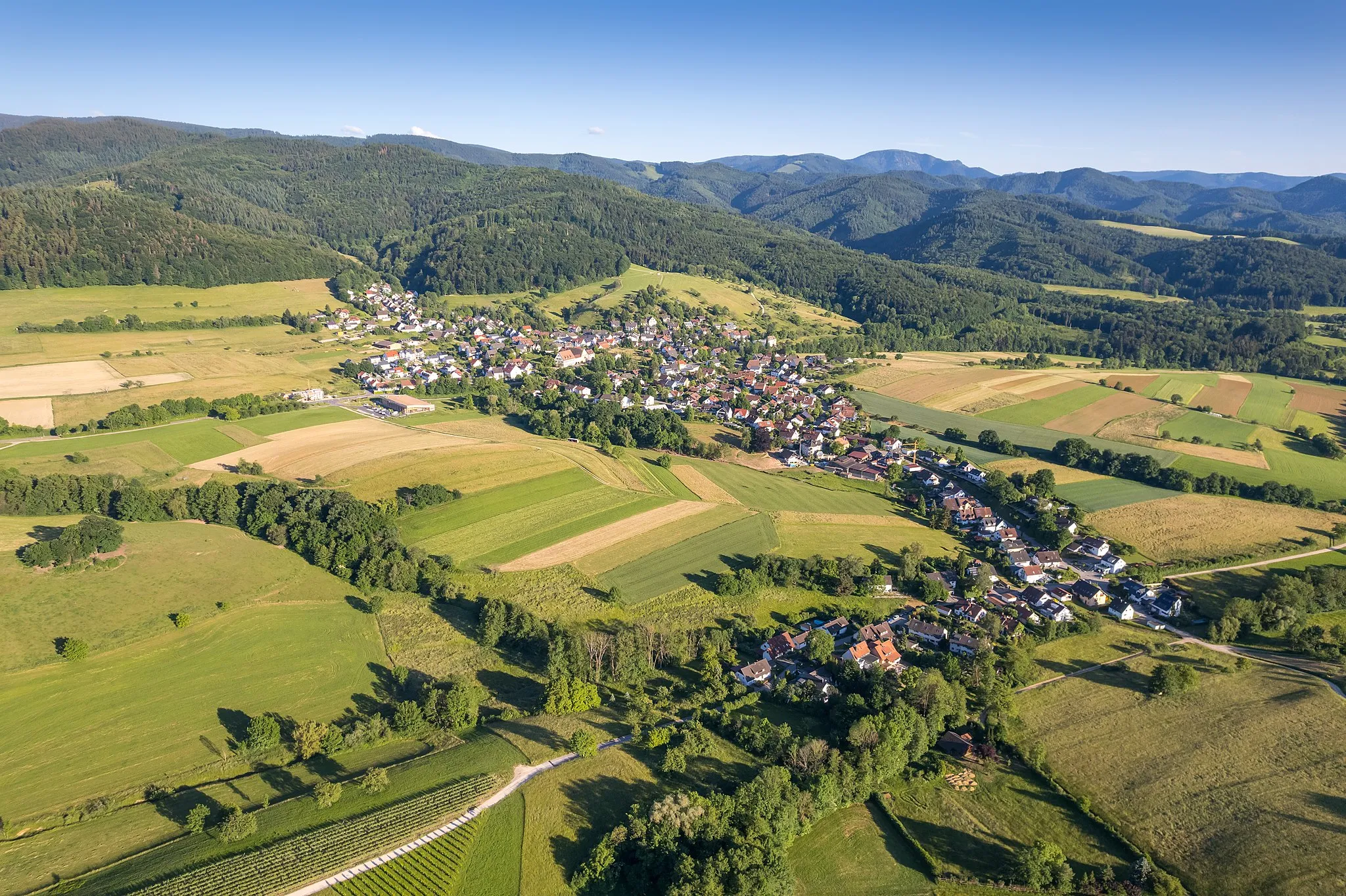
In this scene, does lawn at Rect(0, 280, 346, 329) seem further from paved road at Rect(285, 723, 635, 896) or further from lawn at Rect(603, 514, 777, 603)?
paved road at Rect(285, 723, 635, 896)

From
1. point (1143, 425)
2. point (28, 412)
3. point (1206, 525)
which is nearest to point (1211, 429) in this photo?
point (1143, 425)

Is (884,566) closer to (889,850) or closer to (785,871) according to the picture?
(889,850)

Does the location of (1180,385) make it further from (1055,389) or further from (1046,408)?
(1046,408)

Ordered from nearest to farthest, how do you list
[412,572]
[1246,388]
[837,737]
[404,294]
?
[837,737], [412,572], [1246,388], [404,294]

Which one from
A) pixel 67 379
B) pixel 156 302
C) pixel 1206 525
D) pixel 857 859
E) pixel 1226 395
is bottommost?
pixel 857 859

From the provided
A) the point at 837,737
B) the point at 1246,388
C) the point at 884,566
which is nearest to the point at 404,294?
the point at 884,566
